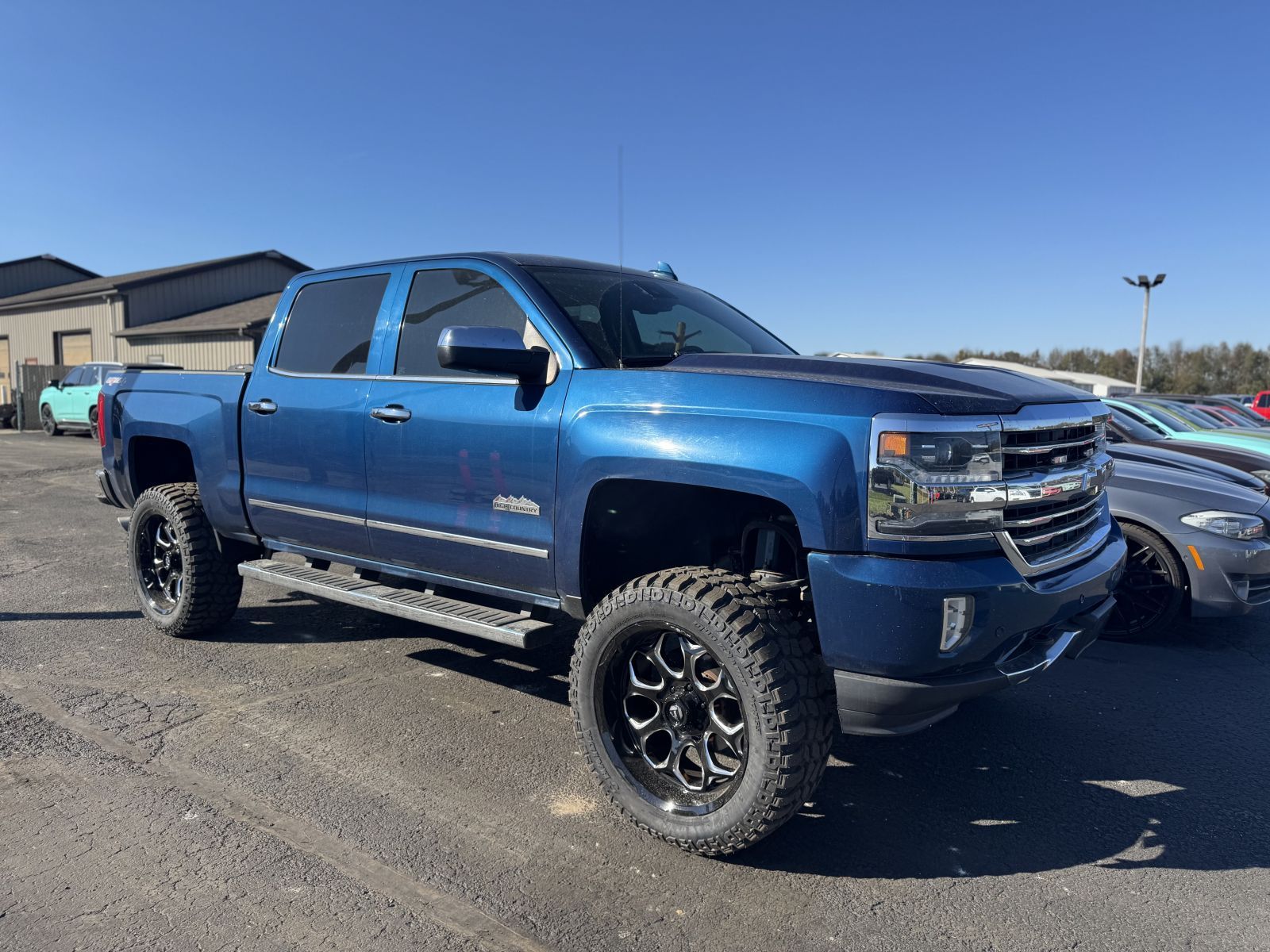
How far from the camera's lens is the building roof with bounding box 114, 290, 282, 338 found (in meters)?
24.3

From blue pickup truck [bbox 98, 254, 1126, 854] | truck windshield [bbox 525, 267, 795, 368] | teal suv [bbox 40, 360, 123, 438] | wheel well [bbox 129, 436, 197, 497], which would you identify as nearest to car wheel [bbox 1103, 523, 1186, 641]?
blue pickup truck [bbox 98, 254, 1126, 854]

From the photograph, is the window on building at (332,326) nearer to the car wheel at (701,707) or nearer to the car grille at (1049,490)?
the car wheel at (701,707)

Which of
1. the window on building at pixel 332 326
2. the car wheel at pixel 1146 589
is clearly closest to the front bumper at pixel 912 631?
the window on building at pixel 332 326

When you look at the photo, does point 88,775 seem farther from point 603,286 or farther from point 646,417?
point 603,286

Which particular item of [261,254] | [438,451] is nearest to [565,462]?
[438,451]

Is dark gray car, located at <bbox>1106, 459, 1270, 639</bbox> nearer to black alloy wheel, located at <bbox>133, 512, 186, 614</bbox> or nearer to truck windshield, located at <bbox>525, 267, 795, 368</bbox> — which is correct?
truck windshield, located at <bbox>525, 267, 795, 368</bbox>

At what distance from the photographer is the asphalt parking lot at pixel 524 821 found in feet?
8.46

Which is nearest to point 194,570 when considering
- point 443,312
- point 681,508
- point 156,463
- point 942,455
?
point 156,463

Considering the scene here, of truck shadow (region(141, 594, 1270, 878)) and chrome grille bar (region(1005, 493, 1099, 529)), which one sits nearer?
chrome grille bar (region(1005, 493, 1099, 529))

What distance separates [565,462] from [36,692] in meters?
3.05

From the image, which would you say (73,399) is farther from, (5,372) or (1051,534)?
(1051,534)

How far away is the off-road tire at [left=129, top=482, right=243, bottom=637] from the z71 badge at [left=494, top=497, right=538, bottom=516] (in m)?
2.44

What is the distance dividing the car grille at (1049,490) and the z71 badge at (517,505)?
1.66m

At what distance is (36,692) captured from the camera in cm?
438
